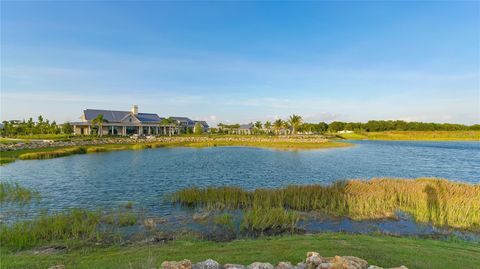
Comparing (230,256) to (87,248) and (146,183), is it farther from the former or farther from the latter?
(146,183)

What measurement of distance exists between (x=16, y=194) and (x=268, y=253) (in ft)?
56.9

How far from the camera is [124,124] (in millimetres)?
76062

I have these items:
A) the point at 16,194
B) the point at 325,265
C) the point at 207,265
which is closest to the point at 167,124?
the point at 16,194

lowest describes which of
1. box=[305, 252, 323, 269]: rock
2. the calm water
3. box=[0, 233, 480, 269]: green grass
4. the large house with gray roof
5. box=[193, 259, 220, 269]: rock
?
the calm water

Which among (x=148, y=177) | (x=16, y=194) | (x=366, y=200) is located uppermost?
(x=366, y=200)

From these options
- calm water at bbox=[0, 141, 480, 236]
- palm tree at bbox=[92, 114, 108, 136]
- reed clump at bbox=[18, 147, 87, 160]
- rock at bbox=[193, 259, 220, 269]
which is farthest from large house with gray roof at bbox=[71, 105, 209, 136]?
rock at bbox=[193, 259, 220, 269]

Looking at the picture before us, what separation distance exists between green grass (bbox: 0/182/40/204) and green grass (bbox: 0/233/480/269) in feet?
31.3

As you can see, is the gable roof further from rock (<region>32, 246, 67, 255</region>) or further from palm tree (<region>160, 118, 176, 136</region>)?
rock (<region>32, 246, 67, 255</region>)

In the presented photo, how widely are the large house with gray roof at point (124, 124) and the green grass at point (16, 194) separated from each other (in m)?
53.7

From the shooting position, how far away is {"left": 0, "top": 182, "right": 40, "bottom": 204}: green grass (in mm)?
15705

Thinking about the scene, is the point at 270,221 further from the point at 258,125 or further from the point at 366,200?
the point at 258,125

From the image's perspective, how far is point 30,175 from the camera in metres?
23.5

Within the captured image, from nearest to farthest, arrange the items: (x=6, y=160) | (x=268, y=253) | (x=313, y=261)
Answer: (x=313, y=261) < (x=268, y=253) < (x=6, y=160)

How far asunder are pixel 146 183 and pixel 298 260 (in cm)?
1705
